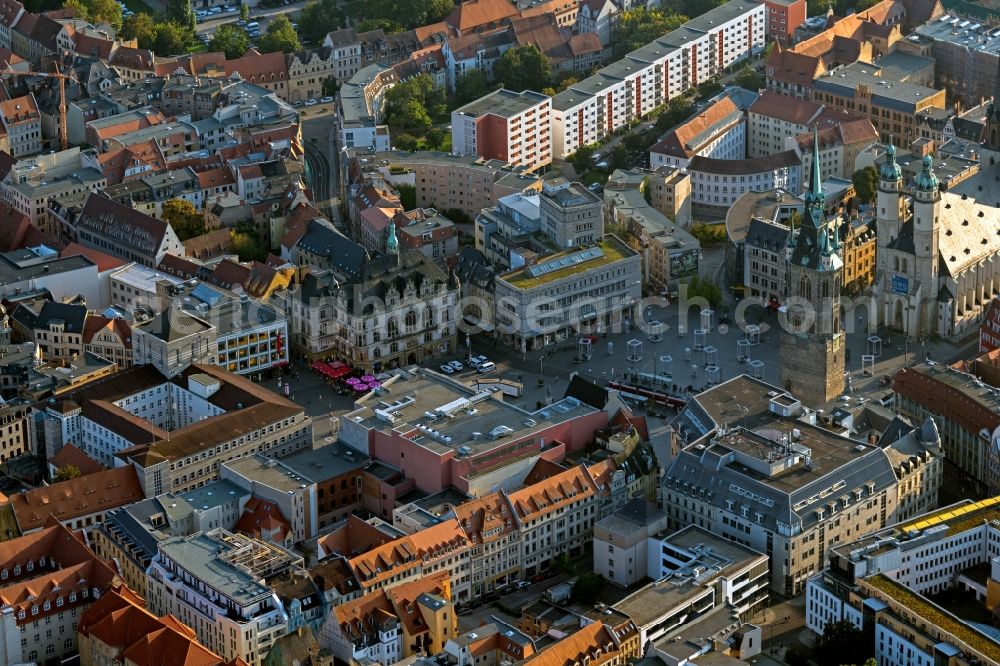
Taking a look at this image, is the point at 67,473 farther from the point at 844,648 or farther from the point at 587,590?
the point at 844,648

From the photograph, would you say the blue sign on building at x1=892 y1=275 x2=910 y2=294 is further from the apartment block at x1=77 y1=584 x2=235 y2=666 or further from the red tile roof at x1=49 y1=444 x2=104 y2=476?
the apartment block at x1=77 y1=584 x2=235 y2=666

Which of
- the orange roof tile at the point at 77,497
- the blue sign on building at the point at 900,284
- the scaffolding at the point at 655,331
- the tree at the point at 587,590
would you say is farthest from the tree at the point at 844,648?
the blue sign on building at the point at 900,284

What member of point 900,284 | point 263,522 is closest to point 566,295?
point 900,284

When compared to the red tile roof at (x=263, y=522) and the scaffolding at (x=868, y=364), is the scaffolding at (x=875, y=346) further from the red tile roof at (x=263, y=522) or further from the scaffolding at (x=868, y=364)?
the red tile roof at (x=263, y=522)

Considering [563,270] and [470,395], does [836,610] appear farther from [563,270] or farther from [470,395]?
[563,270]

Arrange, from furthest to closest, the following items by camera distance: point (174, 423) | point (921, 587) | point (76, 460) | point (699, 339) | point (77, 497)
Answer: point (699, 339) → point (174, 423) → point (76, 460) → point (77, 497) → point (921, 587)
